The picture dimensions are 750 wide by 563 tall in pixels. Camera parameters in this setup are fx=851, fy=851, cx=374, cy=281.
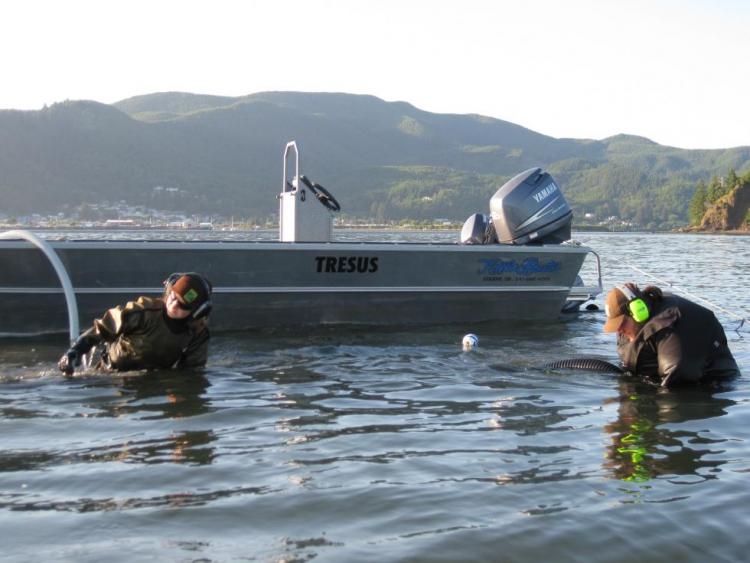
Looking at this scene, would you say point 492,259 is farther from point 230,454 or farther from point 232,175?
point 232,175

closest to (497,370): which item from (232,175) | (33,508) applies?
(33,508)

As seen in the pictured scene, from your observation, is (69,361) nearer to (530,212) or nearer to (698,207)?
(530,212)

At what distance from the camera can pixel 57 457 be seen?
543cm

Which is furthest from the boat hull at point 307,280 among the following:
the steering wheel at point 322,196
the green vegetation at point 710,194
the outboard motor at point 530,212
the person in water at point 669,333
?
the green vegetation at point 710,194

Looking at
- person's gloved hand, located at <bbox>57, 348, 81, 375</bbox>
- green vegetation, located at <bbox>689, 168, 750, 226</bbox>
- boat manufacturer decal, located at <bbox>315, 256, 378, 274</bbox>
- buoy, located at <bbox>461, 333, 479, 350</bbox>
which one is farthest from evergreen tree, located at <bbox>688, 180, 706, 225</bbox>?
person's gloved hand, located at <bbox>57, 348, 81, 375</bbox>

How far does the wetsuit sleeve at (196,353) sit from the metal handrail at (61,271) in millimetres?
1358

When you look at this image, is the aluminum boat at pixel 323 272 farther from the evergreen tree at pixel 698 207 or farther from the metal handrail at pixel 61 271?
the evergreen tree at pixel 698 207

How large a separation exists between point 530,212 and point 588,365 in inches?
173

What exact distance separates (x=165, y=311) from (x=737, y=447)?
4.79 m

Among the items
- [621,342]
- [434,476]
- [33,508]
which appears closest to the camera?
[33,508]

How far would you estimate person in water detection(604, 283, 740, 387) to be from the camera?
7629mm

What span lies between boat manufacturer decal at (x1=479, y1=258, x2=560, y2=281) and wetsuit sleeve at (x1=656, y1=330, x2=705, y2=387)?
4943 mm

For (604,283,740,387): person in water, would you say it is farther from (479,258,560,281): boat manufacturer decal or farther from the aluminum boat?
(479,258,560,281): boat manufacturer decal

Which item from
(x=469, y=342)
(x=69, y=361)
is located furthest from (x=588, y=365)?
(x=69, y=361)
